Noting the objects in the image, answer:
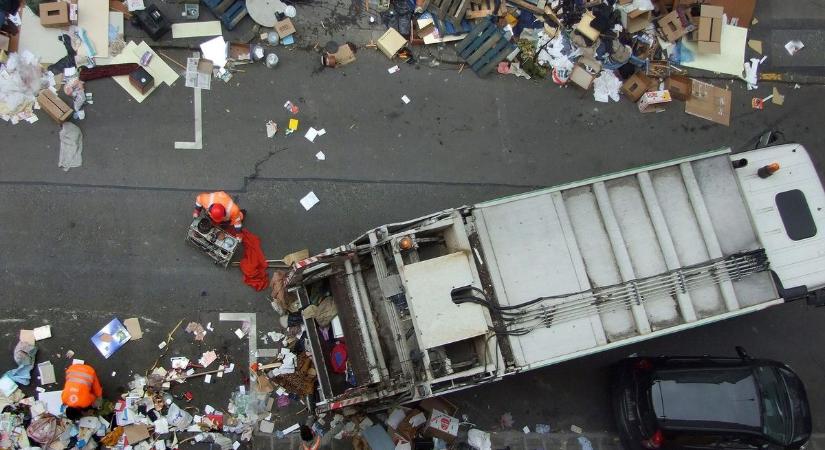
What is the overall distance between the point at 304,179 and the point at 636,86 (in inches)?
206

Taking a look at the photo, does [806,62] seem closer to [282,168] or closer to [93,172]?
[282,168]

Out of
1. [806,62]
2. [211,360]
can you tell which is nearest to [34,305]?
[211,360]

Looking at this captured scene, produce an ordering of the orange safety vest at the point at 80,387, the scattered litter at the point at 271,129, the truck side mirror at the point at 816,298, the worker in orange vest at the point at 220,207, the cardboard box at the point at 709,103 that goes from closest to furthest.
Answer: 1. the truck side mirror at the point at 816,298
2. the orange safety vest at the point at 80,387
3. the worker in orange vest at the point at 220,207
4. the scattered litter at the point at 271,129
5. the cardboard box at the point at 709,103

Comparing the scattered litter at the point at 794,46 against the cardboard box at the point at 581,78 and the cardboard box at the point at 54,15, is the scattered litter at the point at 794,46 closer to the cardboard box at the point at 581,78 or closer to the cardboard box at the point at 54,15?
the cardboard box at the point at 581,78

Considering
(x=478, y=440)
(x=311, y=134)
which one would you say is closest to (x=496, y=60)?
(x=311, y=134)

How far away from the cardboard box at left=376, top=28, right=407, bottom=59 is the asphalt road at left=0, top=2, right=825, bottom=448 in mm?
220

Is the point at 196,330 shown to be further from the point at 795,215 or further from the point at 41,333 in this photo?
the point at 795,215

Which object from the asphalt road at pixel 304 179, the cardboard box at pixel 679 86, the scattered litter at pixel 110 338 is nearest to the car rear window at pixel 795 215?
the asphalt road at pixel 304 179

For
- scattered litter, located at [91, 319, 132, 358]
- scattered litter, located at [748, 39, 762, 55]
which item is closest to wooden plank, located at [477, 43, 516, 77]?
scattered litter, located at [748, 39, 762, 55]

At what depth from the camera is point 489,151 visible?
8.84 m

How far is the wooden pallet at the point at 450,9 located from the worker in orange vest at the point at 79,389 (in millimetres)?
6968

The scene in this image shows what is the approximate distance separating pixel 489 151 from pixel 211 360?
4.98 m

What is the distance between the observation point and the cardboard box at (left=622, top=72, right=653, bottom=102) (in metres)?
8.96

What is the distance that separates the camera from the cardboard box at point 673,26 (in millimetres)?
9055
